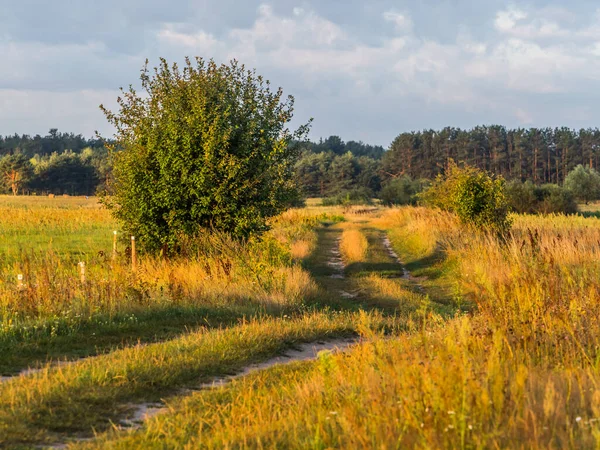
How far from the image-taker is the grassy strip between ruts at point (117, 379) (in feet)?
20.4

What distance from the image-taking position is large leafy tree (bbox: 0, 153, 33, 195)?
103 m

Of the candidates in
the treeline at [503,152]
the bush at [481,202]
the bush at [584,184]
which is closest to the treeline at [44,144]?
the treeline at [503,152]

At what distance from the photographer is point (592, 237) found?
2508 cm

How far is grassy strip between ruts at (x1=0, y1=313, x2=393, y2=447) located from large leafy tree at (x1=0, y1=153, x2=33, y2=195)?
101m

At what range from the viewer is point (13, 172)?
340 feet

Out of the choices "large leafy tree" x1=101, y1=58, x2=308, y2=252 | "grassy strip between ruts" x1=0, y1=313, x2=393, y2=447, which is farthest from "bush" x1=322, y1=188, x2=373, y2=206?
"grassy strip between ruts" x1=0, y1=313, x2=393, y2=447

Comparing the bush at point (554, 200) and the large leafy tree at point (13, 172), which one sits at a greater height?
the large leafy tree at point (13, 172)

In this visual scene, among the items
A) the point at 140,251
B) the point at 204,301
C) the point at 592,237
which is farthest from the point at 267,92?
the point at 592,237

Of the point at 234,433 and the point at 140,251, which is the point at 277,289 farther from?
the point at 234,433

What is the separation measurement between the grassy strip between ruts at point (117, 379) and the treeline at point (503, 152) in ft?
319

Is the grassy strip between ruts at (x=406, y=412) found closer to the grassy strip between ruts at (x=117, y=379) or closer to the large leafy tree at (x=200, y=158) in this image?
the grassy strip between ruts at (x=117, y=379)

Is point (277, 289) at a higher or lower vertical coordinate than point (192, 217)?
lower

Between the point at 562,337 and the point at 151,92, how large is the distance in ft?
51.5

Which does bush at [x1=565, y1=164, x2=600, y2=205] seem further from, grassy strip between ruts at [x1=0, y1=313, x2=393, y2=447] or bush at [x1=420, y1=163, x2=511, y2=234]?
grassy strip between ruts at [x1=0, y1=313, x2=393, y2=447]
